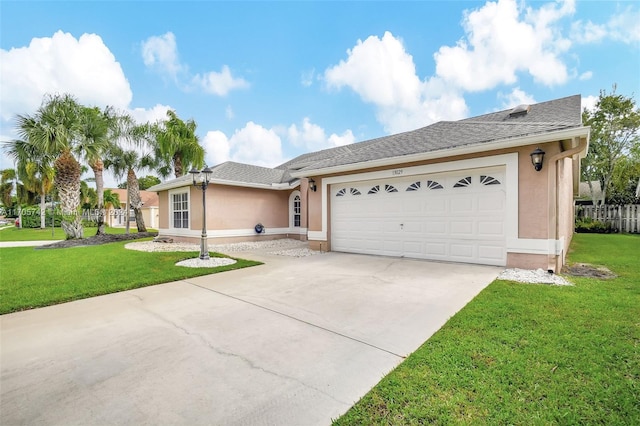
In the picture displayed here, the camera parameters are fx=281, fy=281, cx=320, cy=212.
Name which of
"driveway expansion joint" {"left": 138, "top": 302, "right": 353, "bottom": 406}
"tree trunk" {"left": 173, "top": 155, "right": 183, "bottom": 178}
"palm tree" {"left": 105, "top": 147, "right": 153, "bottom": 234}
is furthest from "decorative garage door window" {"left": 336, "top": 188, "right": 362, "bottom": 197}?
"palm tree" {"left": 105, "top": 147, "right": 153, "bottom": 234}

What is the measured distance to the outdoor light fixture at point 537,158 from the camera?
241 inches

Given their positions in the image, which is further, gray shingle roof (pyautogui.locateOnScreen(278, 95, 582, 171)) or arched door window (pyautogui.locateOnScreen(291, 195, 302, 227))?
arched door window (pyautogui.locateOnScreen(291, 195, 302, 227))

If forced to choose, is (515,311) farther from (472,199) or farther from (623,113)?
(623,113)

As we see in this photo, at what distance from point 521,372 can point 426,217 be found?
6.00 m

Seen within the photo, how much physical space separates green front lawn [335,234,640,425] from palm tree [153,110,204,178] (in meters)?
17.1

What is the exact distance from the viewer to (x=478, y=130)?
25.7 ft

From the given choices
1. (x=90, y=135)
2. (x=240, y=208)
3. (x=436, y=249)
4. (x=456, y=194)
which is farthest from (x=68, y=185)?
(x=456, y=194)

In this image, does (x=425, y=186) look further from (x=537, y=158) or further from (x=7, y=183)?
(x=7, y=183)

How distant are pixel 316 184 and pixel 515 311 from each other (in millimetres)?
7936

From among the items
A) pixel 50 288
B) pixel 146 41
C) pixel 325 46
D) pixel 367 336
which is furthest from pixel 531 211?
pixel 146 41

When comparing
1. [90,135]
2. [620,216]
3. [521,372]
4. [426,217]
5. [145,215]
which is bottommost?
[521,372]

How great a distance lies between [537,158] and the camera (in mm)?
6141

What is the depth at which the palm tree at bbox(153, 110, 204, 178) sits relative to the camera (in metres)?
16.8

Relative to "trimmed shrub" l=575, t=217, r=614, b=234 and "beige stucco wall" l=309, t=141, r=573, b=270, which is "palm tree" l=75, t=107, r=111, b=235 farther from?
"trimmed shrub" l=575, t=217, r=614, b=234
